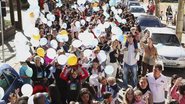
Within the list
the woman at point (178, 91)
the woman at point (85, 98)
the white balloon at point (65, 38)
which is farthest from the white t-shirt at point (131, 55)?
the woman at point (85, 98)

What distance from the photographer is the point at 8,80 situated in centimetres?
855

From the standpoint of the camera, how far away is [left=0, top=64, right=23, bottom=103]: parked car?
829cm

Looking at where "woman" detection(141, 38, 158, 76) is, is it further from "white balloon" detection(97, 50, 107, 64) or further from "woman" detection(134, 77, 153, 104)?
"woman" detection(134, 77, 153, 104)

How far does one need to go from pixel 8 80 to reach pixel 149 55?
4305mm

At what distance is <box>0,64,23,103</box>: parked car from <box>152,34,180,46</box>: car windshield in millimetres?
7197

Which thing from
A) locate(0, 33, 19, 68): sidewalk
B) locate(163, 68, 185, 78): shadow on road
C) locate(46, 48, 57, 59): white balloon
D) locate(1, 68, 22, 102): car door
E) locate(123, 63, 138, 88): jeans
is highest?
locate(46, 48, 57, 59): white balloon

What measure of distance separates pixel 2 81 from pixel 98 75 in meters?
2.14

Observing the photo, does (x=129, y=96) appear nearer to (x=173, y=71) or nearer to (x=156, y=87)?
(x=156, y=87)

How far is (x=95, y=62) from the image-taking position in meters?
9.25

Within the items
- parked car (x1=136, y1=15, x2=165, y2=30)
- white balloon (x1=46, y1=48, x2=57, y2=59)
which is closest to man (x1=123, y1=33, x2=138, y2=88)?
white balloon (x1=46, y1=48, x2=57, y2=59)

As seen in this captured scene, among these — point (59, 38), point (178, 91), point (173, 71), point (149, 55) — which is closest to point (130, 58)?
point (149, 55)

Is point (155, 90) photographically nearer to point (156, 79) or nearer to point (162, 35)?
point (156, 79)

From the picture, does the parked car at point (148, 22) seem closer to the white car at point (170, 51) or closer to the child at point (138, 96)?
the white car at point (170, 51)

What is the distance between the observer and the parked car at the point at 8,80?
27.2ft
